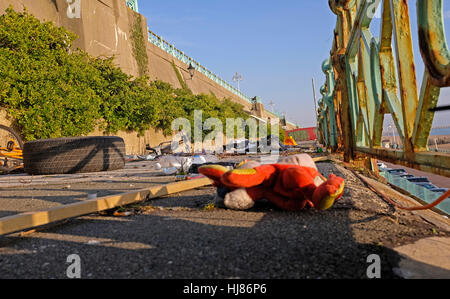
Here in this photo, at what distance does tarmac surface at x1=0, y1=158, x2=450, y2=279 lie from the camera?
1228 mm

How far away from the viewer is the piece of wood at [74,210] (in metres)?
1.87

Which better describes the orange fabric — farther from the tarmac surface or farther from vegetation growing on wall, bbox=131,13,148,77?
vegetation growing on wall, bbox=131,13,148,77

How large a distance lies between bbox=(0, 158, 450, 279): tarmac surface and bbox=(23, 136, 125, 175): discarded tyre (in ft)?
13.9

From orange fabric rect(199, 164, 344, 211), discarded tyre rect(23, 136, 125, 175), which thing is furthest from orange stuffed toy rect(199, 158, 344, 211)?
discarded tyre rect(23, 136, 125, 175)

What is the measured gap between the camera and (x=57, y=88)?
10.5 m

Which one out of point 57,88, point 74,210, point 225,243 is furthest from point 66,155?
point 225,243

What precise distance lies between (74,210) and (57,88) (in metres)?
9.76

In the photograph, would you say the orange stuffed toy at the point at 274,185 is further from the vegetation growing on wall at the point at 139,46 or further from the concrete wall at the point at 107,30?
the vegetation growing on wall at the point at 139,46

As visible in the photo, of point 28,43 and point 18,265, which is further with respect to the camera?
point 28,43

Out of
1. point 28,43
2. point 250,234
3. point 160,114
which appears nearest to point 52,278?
point 250,234

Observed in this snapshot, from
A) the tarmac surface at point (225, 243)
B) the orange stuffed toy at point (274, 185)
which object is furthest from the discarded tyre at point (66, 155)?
the orange stuffed toy at point (274, 185)
